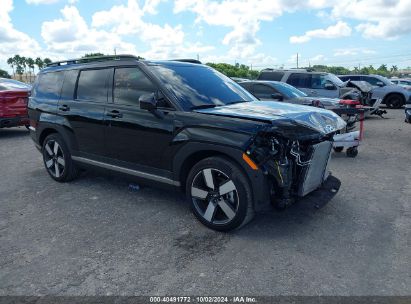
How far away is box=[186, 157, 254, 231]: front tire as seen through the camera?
374 centimetres

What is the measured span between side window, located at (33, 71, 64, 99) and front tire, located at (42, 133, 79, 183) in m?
0.67

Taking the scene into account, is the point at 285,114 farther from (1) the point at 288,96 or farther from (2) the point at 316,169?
(1) the point at 288,96

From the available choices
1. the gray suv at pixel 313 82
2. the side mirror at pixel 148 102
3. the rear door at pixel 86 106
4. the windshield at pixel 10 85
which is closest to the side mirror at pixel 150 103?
the side mirror at pixel 148 102

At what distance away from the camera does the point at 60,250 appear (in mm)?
3719

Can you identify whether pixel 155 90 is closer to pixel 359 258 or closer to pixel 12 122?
pixel 359 258

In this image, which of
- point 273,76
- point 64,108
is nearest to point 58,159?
point 64,108

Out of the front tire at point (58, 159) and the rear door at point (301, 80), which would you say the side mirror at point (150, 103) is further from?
the rear door at point (301, 80)

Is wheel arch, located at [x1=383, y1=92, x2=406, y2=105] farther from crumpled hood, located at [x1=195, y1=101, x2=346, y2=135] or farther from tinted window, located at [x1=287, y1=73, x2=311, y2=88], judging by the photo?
crumpled hood, located at [x1=195, y1=101, x2=346, y2=135]

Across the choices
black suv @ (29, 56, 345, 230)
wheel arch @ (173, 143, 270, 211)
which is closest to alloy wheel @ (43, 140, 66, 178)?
black suv @ (29, 56, 345, 230)

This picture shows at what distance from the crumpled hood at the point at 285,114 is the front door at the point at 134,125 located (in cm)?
59

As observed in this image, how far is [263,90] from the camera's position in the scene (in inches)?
432

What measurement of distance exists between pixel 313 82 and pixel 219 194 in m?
11.1

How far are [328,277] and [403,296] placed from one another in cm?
57

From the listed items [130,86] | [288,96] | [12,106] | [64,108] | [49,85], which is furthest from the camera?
[12,106]
